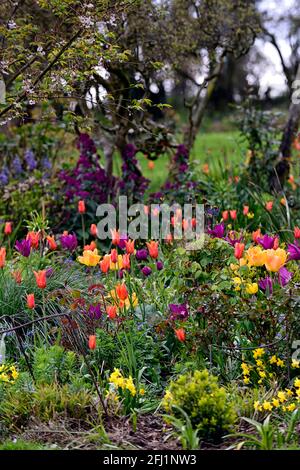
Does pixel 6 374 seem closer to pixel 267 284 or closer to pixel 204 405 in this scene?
pixel 204 405

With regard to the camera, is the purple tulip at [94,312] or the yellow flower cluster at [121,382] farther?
the purple tulip at [94,312]

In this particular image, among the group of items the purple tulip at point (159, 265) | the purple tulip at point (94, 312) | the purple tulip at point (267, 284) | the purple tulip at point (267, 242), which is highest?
the purple tulip at point (267, 242)

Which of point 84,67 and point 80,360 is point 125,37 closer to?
point 84,67

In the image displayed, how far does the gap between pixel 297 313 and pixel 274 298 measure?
140 millimetres

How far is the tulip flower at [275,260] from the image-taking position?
3.55m

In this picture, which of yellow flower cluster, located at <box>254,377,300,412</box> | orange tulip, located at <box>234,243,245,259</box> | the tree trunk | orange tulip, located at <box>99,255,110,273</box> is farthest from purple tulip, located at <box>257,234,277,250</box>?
the tree trunk

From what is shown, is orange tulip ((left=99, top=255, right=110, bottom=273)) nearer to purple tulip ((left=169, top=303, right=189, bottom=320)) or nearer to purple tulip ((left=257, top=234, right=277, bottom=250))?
purple tulip ((left=169, top=303, right=189, bottom=320))

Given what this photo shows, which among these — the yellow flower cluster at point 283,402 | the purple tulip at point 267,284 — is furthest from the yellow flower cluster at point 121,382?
the purple tulip at point 267,284

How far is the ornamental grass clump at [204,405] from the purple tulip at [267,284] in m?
0.74

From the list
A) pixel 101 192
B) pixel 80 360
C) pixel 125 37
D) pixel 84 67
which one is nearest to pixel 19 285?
pixel 80 360

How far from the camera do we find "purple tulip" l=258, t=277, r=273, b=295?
12.3 feet

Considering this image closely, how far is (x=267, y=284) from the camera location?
377 centimetres

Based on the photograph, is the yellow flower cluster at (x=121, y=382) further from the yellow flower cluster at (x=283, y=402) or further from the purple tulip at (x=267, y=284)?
the purple tulip at (x=267, y=284)

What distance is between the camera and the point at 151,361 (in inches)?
157
